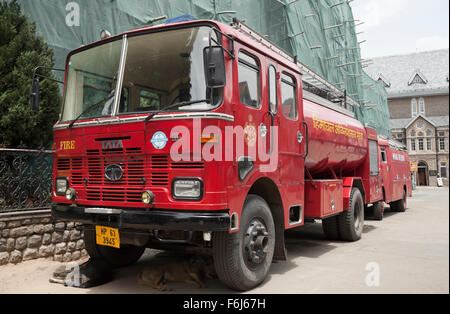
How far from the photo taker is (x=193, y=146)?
3.86 meters

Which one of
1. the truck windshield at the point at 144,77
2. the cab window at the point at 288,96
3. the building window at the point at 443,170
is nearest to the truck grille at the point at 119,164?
the truck windshield at the point at 144,77

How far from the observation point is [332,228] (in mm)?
7988

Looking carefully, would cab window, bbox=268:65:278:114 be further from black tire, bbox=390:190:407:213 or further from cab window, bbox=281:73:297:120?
black tire, bbox=390:190:407:213

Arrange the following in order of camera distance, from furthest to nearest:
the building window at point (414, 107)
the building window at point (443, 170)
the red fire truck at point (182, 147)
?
the building window at point (414, 107) < the building window at point (443, 170) < the red fire truck at point (182, 147)

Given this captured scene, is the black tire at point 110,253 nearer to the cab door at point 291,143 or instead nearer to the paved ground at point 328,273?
the paved ground at point 328,273

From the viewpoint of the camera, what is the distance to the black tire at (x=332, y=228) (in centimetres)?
796

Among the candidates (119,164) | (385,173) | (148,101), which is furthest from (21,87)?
(385,173)

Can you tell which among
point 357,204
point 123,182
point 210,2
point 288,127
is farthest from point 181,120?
point 210,2

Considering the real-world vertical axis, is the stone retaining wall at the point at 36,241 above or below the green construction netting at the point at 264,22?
below

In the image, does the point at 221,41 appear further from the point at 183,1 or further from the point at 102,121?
the point at 183,1

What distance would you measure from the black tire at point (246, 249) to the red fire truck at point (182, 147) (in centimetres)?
1

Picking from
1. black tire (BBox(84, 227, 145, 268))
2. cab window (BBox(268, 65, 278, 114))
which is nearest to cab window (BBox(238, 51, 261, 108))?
cab window (BBox(268, 65, 278, 114))

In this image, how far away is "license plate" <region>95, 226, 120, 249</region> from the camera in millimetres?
4168

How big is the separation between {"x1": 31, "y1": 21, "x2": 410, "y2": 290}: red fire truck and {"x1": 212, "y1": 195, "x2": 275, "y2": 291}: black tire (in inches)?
0.5
